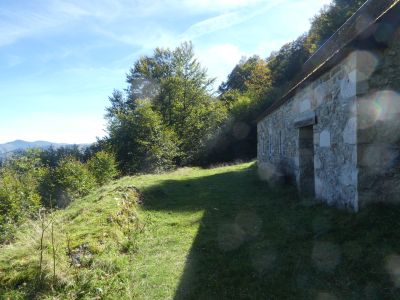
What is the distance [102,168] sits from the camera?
1955cm

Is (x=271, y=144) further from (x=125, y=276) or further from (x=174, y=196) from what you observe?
(x=125, y=276)

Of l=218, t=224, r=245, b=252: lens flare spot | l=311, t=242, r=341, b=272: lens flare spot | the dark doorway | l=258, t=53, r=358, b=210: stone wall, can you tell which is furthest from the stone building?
l=218, t=224, r=245, b=252: lens flare spot

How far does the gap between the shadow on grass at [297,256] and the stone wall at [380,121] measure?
37 cm

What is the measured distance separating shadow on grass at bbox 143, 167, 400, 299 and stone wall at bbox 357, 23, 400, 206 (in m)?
0.37

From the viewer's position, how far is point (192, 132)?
34125 millimetres

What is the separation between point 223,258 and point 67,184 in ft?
39.7

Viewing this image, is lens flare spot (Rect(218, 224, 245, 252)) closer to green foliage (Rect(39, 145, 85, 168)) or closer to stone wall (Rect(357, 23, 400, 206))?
stone wall (Rect(357, 23, 400, 206))

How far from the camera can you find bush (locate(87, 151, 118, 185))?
19.2m

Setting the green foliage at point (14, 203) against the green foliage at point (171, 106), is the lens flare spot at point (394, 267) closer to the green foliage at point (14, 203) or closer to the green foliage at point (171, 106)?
the green foliage at point (14, 203)

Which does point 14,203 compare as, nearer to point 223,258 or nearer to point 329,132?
point 223,258

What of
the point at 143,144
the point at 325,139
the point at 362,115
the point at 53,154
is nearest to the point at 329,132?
the point at 325,139

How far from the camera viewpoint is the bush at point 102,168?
1920 centimetres

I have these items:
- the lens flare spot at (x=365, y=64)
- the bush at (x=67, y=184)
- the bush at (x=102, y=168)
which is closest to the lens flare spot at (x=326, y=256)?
the lens flare spot at (x=365, y=64)

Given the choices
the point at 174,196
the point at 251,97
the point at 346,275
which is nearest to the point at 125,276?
the point at 346,275
